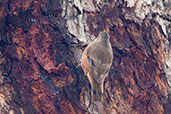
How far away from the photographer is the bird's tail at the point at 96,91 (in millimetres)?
4535

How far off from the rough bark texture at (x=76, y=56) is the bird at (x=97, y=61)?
0.31 ft

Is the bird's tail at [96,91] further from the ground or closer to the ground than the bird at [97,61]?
closer to the ground

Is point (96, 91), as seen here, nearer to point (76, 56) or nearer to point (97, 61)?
point (76, 56)

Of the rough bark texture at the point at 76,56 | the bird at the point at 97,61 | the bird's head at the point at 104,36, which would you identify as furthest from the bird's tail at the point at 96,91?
the bird's head at the point at 104,36

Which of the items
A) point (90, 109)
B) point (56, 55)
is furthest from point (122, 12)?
point (90, 109)

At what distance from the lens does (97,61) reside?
201 inches

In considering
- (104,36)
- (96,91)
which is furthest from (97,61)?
(96,91)

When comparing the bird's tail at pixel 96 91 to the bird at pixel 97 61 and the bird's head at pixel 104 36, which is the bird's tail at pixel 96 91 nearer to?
the bird at pixel 97 61

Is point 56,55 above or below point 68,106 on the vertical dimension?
above

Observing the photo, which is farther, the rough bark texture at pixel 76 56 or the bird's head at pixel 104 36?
the bird's head at pixel 104 36

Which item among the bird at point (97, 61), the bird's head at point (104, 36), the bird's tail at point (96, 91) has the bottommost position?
the bird's tail at point (96, 91)

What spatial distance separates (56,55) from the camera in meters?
4.48

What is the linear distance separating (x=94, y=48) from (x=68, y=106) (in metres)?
1.08

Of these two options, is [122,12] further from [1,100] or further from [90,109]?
[1,100]
